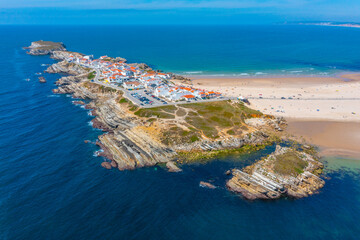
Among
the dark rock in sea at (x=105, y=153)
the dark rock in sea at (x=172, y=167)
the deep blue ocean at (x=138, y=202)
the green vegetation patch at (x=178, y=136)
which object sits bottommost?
the deep blue ocean at (x=138, y=202)

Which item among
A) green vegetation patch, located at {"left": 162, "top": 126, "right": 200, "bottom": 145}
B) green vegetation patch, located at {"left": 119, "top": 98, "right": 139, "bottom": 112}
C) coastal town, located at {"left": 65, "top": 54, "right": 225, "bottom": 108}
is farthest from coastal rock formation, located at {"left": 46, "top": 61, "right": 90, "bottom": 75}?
green vegetation patch, located at {"left": 162, "top": 126, "right": 200, "bottom": 145}

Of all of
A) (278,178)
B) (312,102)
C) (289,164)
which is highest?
(312,102)

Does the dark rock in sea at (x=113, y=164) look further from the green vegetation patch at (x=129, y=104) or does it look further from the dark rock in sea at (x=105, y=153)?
the green vegetation patch at (x=129, y=104)

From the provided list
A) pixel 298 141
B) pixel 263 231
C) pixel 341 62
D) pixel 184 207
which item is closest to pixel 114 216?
pixel 184 207

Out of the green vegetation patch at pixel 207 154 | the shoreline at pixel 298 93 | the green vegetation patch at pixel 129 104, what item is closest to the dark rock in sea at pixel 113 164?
the green vegetation patch at pixel 207 154

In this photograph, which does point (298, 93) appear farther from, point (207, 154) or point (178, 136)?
point (178, 136)

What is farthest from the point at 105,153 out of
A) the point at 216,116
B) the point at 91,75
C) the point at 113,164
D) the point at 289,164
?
the point at 91,75

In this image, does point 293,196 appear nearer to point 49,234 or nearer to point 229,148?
point 229,148
